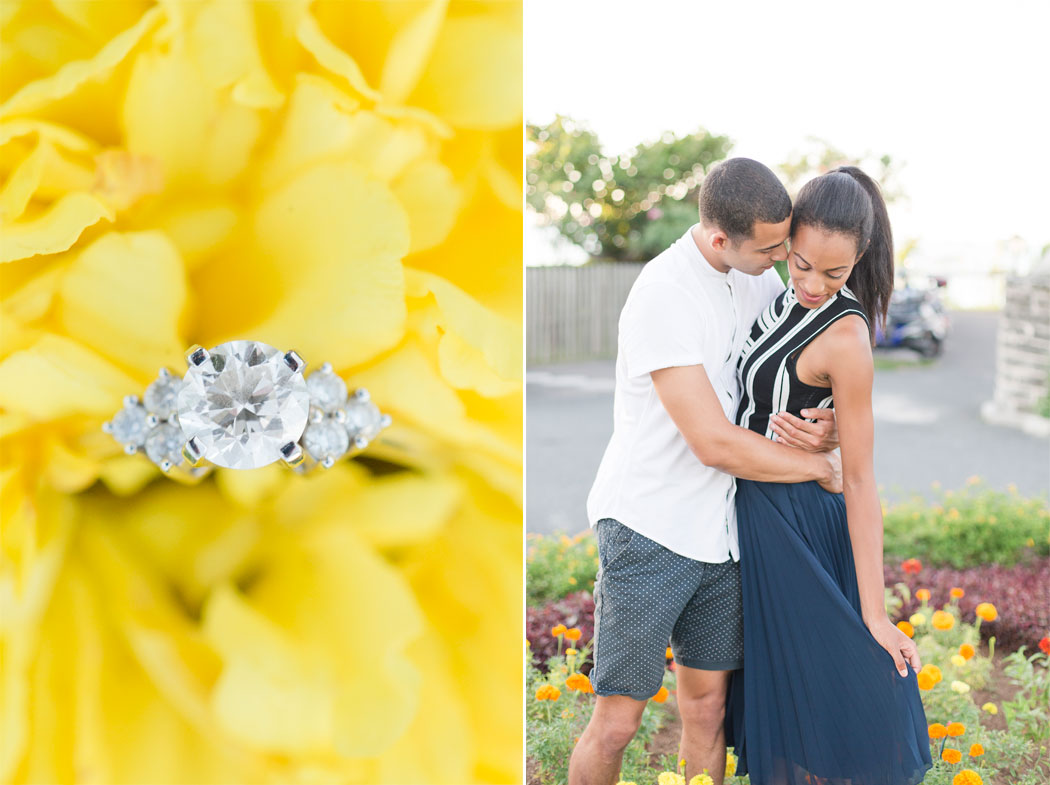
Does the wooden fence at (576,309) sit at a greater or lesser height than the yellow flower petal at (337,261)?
lesser

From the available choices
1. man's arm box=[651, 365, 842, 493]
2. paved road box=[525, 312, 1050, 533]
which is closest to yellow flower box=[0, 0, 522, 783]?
man's arm box=[651, 365, 842, 493]

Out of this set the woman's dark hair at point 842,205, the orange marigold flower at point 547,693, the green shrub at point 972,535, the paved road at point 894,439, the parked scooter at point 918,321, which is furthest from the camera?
the parked scooter at point 918,321

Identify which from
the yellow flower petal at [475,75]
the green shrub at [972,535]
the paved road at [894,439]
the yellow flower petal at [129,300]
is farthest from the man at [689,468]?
the paved road at [894,439]

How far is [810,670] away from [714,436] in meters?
0.37

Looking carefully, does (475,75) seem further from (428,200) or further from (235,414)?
(235,414)

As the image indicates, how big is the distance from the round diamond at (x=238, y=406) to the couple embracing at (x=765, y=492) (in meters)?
0.72

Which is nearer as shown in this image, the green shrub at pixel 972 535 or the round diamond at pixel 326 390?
the round diamond at pixel 326 390

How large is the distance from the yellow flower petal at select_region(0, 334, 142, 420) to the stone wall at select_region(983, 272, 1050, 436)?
18.6 feet

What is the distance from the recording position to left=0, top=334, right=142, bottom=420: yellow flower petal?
46cm

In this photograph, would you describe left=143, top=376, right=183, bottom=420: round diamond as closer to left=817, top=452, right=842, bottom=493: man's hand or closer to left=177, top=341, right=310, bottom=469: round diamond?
left=177, top=341, right=310, bottom=469: round diamond

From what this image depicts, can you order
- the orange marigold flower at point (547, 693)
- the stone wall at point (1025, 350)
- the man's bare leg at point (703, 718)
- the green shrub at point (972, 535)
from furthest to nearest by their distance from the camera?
the stone wall at point (1025, 350)
the green shrub at point (972, 535)
the orange marigold flower at point (547, 693)
the man's bare leg at point (703, 718)

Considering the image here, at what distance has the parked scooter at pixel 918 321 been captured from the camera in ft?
25.1

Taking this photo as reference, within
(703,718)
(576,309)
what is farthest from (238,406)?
(576,309)

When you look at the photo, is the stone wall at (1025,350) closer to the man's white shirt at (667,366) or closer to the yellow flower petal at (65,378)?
the man's white shirt at (667,366)
